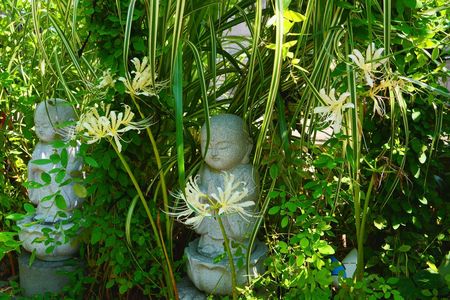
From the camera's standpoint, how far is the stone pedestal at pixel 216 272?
69.6 inches

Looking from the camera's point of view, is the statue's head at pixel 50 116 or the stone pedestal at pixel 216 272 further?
the statue's head at pixel 50 116

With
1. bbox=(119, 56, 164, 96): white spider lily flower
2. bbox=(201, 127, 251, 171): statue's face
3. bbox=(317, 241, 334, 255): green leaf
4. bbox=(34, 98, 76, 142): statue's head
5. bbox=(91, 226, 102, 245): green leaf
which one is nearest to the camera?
bbox=(317, 241, 334, 255): green leaf

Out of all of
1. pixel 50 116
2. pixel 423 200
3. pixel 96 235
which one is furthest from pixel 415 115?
pixel 50 116

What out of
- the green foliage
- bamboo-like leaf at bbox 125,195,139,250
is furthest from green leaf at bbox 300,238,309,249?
bamboo-like leaf at bbox 125,195,139,250

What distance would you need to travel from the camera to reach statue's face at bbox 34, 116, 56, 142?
2.18 m

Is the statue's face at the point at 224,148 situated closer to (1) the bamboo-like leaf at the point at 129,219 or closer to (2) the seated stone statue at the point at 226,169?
(2) the seated stone statue at the point at 226,169

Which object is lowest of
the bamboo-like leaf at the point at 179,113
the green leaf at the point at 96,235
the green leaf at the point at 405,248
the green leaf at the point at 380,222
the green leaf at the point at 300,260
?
the green leaf at the point at 405,248

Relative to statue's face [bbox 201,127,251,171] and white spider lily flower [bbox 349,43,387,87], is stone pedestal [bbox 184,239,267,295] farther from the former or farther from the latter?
white spider lily flower [bbox 349,43,387,87]

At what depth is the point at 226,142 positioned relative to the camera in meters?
1.76

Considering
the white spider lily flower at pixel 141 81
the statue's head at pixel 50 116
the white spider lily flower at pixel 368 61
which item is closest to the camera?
the white spider lily flower at pixel 368 61

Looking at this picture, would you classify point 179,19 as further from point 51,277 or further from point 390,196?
point 51,277

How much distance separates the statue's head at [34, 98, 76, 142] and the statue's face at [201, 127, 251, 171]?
0.66 meters

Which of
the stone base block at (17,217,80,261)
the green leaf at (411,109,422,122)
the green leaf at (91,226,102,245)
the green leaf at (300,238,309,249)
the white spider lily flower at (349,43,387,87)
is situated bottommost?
the stone base block at (17,217,80,261)

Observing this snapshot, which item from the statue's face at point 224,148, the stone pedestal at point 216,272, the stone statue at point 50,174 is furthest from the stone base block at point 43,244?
the statue's face at point 224,148
